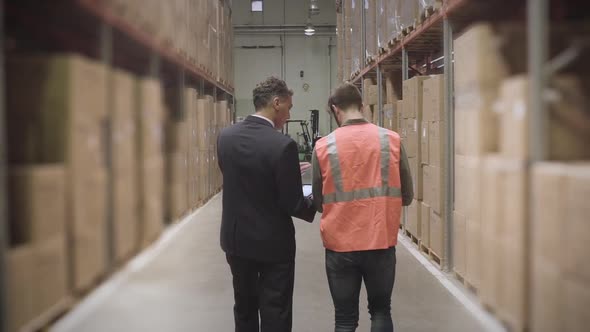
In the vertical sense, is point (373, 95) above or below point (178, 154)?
A: above

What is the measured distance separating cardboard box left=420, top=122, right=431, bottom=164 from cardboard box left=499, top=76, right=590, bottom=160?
194 inches

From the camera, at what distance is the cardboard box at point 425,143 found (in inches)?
237

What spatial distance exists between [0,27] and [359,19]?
9376mm

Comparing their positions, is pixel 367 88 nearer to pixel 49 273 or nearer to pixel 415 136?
pixel 415 136

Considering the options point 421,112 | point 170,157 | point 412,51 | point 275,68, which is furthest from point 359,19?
point 275,68

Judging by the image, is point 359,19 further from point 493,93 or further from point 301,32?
point 301,32

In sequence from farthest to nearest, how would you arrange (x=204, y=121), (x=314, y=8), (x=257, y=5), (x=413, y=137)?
(x=257, y=5)
(x=314, y=8)
(x=413, y=137)
(x=204, y=121)

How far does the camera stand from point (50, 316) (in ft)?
3.29

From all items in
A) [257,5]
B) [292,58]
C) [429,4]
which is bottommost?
[429,4]

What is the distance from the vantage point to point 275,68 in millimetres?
22531

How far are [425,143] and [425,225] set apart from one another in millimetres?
915

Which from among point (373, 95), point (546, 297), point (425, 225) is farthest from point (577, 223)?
point (373, 95)

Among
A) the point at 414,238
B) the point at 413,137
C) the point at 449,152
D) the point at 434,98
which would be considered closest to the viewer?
the point at 449,152

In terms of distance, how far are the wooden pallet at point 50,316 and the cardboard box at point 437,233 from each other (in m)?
4.82
